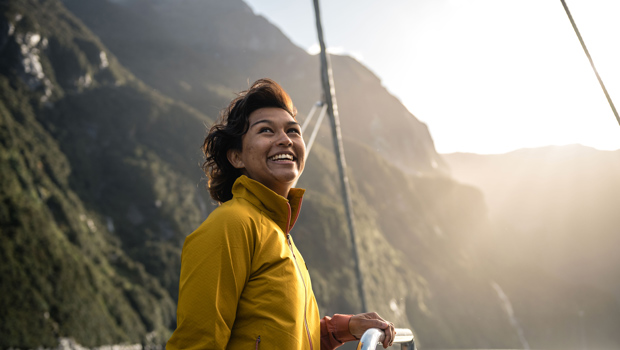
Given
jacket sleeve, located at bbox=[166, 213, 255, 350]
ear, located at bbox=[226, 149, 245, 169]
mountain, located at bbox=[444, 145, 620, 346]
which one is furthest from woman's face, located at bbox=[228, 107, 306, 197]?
mountain, located at bbox=[444, 145, 620, 346]

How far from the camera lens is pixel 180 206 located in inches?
2972

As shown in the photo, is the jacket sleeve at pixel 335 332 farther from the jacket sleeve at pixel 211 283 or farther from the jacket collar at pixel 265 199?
the jacket sleeve at pixel 211 283

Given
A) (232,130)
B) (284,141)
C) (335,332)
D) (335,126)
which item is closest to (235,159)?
(232,130)

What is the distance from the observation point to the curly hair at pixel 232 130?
168 cm

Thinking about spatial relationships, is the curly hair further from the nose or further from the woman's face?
the nose

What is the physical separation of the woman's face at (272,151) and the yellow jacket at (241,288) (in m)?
0.16

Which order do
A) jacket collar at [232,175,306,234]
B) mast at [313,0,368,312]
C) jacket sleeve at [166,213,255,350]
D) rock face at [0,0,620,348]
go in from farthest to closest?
rock face at [0,0,620,348] → mast at [313,0,368,312] → jacket collar at [232,175,306,234] → jacket sleeve at [166,213,255,350]

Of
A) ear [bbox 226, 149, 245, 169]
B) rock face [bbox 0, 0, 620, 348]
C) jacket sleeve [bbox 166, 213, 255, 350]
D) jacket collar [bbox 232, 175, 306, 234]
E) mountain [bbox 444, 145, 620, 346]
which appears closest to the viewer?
jacket sleeve [bbox 166, 213, 255, 350]

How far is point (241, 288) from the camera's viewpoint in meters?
1.22

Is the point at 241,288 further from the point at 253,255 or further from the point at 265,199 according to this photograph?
the point at 265,199

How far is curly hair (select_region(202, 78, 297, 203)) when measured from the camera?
1.68 m

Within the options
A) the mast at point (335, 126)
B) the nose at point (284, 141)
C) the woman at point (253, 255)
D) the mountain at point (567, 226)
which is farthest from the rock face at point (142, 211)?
the nose at point (284, 141)

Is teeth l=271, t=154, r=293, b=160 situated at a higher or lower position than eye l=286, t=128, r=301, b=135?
lower

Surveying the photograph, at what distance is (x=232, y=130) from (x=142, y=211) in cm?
7604
